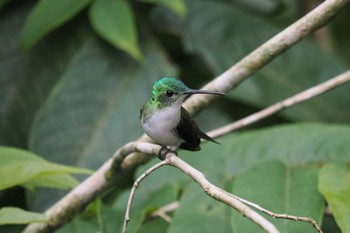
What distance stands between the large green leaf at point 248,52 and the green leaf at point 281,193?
1.54 m

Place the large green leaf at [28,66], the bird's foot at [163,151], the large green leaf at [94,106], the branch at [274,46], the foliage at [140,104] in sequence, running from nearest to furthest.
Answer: the bird's foot at [163,151]
the branch at [274,46]
the foliage at [140,104]
the large green leaf at [94,106]
the large green leaf at [28,66]

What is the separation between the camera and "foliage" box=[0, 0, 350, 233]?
2812 millimetres

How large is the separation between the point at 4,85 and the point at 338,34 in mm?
3194

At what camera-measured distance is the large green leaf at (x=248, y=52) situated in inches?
179

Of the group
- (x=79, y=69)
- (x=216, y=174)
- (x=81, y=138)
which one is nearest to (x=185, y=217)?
(x=216, y=174)

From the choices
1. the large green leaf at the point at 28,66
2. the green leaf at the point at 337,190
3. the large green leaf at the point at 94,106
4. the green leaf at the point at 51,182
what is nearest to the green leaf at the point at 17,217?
the green leaf at the point at 51,182

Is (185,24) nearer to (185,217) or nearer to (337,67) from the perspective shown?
(337,67)

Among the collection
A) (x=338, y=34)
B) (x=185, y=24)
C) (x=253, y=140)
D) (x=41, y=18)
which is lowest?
(x=338, y=34)

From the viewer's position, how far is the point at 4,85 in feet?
15.1

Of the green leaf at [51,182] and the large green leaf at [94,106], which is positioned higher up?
the green leaf at [51,182]

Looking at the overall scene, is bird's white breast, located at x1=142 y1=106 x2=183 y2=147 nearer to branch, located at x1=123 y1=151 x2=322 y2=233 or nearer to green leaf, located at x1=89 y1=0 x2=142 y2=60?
branch, located at x1=123 y1=151 x2=322 y2=233

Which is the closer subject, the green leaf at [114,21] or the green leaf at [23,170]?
the green leaf at [23,170]

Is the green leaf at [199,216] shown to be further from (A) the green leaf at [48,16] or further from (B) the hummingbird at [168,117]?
(A) the green leaf at [48,16]

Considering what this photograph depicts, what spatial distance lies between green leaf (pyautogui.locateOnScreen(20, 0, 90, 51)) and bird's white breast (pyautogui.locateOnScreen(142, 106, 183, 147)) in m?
1.60
